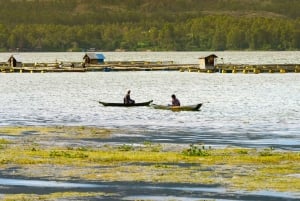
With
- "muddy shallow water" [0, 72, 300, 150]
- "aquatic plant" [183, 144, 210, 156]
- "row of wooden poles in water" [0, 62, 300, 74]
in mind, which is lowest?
"row of wooden poles in water" [0, 62, 300, 74]

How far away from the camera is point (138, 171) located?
39656 millimetres

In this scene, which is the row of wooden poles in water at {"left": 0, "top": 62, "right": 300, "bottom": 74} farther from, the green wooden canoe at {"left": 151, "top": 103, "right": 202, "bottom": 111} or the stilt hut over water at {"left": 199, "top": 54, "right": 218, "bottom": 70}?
the green wooden canoe at {"left": 151, "top": 103, "right": 202, "bottom": 111}

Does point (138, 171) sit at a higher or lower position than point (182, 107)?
higher

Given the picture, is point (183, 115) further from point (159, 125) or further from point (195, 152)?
point (195, 152)

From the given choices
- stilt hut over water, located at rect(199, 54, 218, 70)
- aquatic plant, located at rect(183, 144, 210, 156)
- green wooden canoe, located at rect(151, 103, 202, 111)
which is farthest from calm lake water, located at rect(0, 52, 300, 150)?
stilt hut over water, located at rect(199, 54, 218, 70)

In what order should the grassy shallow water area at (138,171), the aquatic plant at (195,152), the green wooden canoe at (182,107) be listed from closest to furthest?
the grassy shallow water area at (138,171) < the aquatic plant at (195,152) < the green wooden canoe at (182,107)

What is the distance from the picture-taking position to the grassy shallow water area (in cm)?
3447

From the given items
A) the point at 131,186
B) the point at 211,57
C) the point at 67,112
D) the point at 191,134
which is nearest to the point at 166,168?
the point at 131,186

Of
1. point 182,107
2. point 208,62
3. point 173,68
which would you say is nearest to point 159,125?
point 182,107

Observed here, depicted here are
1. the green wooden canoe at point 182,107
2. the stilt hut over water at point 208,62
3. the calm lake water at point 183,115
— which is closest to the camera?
the calm lake water at point 183,115

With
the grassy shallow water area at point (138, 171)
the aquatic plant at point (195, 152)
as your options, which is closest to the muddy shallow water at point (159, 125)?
the grassy shallow water area at point (138, 171)

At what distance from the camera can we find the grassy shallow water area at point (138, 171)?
34469 millimetres

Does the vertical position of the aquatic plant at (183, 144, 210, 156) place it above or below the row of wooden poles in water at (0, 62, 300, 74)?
above

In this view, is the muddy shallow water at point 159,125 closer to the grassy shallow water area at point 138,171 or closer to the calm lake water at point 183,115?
the calm lake water at point 183,115
